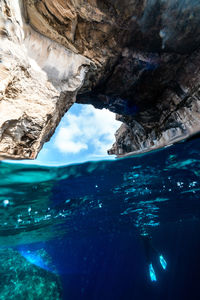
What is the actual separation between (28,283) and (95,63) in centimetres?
2923

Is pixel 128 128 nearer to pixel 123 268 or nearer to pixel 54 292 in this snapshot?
pixel 54 292

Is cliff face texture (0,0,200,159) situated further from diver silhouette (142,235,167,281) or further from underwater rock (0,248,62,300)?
underwater rock (0,248,62,300)

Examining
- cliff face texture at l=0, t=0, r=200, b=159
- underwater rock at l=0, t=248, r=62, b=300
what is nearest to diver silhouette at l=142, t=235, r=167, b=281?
underwater rock at l=0, t=248, r=62, b=300

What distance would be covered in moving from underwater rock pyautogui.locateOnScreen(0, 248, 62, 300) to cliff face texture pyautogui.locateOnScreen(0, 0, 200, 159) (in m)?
25.5

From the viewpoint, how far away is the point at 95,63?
26.0 feet

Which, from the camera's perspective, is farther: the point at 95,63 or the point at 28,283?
the point at 28,283

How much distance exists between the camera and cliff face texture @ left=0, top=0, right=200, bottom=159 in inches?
198

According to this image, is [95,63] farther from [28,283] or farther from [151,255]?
[151,255]

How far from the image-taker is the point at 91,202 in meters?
12.3

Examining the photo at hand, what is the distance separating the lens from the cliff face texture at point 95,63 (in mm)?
5031

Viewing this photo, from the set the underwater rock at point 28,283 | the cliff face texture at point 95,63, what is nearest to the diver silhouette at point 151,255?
the underwater rock at point 28,283

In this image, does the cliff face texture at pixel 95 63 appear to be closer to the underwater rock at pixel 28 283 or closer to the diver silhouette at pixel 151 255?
the diver silhouette at pixel 151 255

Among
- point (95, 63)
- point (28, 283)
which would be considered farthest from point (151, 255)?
point (95, 63)

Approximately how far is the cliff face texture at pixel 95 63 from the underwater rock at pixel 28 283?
25.5 metres
